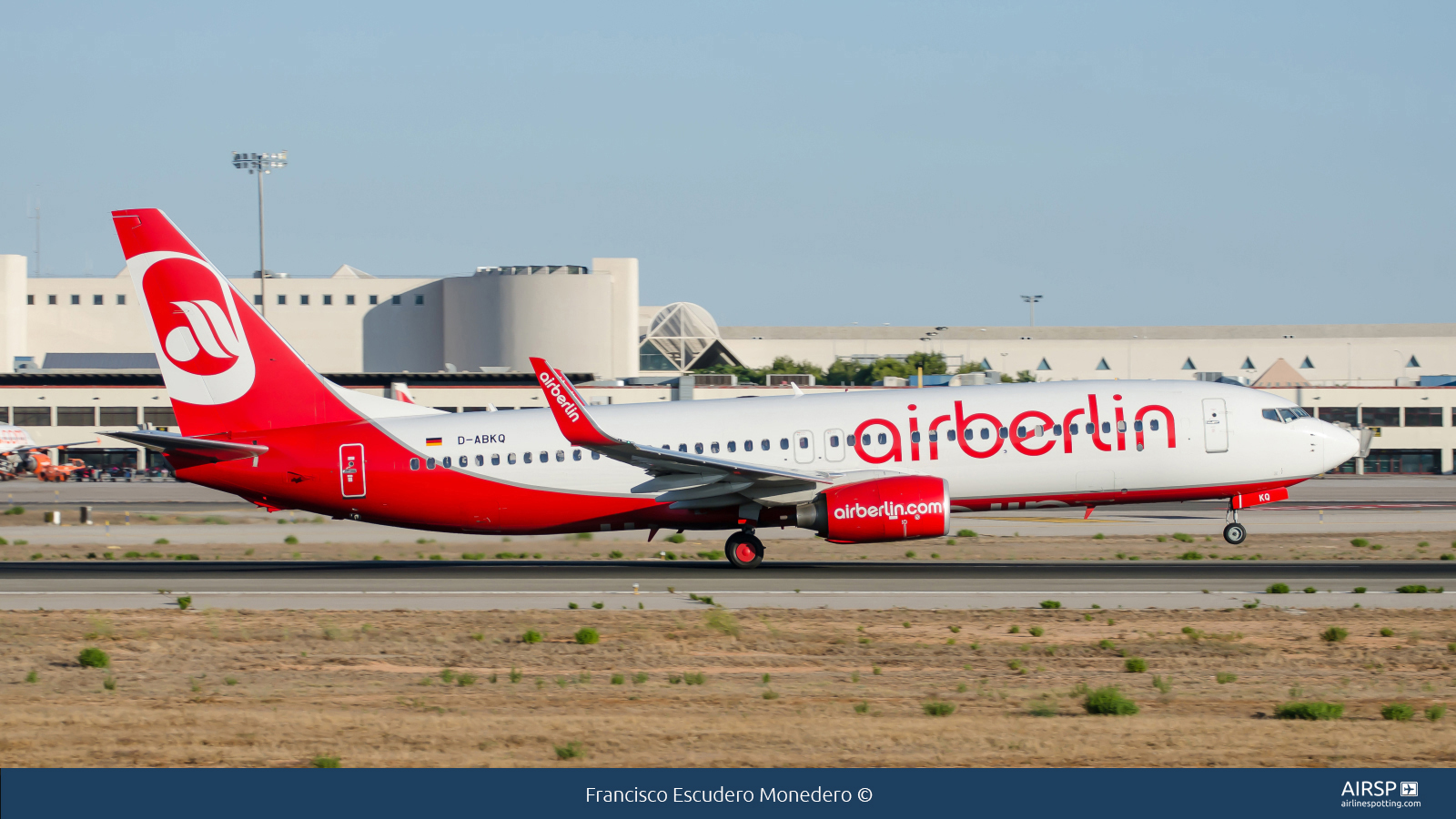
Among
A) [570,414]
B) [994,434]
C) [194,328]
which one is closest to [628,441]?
[570,414]

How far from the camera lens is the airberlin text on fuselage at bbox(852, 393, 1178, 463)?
31.0 m

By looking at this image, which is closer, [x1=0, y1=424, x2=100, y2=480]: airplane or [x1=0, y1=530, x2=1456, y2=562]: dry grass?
[x1=0, y1=530, x2=1456, y2=562]: dry grass

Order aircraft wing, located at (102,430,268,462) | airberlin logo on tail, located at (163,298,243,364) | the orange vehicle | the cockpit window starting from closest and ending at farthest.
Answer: aircraft wing, located at (102,430,268,462), airberlin logo on tail, located at (163,298,243,364), the cockpit window, the orange vehicle

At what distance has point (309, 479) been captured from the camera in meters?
31.3

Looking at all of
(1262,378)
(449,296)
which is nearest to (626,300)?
(449,296)

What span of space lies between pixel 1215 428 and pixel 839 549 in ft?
37.1

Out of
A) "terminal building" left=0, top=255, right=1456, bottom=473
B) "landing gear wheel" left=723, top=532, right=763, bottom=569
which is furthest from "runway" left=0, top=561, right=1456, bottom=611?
"terminal building" left=0, top=255, right=1456, bottom=473

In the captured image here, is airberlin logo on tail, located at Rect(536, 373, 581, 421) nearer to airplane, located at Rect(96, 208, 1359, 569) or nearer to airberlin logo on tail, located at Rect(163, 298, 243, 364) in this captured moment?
airplane, located at Rect(96, 208, 1359, 569)

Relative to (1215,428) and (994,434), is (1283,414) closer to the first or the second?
(1215,428)

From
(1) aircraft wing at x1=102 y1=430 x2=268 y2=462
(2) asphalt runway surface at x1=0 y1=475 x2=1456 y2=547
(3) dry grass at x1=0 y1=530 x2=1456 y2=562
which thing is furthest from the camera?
(2) asphalt runway surface at x1=0 y1=475 x2=1456 y2=547

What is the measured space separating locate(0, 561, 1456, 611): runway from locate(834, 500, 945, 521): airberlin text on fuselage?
4.53ft

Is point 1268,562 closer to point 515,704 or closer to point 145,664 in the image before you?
point 515,704

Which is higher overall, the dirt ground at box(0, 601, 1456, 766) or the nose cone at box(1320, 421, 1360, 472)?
the nose cone at box(1320, 421, 1360, 472)
